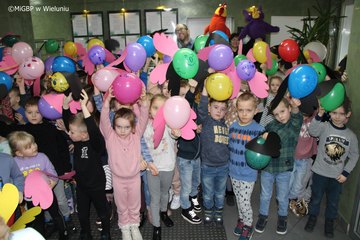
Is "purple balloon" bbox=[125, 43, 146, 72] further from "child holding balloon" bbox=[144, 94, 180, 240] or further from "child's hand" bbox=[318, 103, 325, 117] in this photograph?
"child's hand" bbox=[318, 103, 325, 117]

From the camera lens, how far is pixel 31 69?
268 centimetres

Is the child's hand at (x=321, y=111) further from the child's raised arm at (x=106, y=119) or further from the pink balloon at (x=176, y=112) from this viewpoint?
the child's raised arm at (x=106, y=119)

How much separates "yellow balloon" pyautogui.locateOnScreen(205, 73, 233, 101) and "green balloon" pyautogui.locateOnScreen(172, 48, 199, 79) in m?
0.14

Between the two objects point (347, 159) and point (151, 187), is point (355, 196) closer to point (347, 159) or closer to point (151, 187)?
point (347, 159)

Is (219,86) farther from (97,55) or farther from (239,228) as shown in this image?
(97,55)

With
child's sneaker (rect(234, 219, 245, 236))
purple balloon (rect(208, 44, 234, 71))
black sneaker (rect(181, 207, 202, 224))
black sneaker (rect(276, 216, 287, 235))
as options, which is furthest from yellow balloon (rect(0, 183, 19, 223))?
black sneaker (rect(276, 216, 287, 235))

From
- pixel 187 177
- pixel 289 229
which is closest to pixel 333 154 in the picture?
pixel 289 229

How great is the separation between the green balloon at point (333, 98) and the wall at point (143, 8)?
174 inches

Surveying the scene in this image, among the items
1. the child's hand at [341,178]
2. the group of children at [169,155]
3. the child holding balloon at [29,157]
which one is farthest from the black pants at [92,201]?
the child's hand at [341,178]

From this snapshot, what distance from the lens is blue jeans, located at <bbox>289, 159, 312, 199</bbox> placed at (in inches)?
96.6

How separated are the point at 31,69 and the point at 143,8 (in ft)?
13.4

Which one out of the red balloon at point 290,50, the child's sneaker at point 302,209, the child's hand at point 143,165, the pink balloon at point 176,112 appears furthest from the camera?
the red balloon at point 290,50

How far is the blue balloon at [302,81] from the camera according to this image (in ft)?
6.40

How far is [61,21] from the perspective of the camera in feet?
20.8
